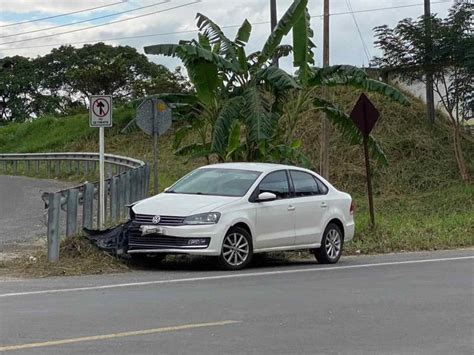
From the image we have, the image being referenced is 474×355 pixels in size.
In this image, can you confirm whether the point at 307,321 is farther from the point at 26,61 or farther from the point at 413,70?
the point at 26,61

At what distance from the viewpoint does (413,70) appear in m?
29.3

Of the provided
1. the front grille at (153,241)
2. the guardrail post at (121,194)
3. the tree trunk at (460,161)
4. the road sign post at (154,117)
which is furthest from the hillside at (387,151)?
the front grille at (153,241)

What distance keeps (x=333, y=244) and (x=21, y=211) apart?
9.05 m

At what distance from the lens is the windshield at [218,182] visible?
1324 centimetres

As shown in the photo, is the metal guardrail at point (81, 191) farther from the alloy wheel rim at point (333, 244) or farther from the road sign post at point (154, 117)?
the alloy wheel rim at point (333, 244)

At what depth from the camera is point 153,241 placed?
12.4m

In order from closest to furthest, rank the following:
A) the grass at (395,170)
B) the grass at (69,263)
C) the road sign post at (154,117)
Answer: the grass at (69,263) < the road sign post at (154,117) < the grass at (395,170)

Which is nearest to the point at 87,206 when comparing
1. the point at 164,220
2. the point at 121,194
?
the point at 164,220

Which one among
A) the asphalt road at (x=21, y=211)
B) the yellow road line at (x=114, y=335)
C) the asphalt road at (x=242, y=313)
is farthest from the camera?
the asphalt road at (x=21, y=211)

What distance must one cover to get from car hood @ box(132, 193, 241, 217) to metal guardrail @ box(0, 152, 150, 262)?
1.26 m

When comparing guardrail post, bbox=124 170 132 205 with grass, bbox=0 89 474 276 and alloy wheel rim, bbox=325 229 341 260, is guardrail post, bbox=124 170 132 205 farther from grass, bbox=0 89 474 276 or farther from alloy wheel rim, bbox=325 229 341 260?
alloy wheel rim, bbox=325 229 341 260

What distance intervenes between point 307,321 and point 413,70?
22.0 m

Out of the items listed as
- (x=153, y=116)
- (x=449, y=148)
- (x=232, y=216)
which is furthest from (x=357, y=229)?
(x=449, y=148)

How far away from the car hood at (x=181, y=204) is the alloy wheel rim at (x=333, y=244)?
2.35 metres
